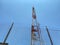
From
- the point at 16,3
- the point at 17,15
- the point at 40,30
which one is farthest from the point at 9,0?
the point at 40,30

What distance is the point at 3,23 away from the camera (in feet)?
18.8

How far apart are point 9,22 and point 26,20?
0.68 meters

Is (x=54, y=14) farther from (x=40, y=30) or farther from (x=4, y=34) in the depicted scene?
(x=4, y=34)

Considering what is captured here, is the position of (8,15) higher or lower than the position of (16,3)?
lower

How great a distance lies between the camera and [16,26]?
5699 mm

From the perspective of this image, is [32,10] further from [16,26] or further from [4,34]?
[4,34]

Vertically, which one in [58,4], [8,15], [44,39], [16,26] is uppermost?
[58,4]

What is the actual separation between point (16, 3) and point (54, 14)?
62.7 inches

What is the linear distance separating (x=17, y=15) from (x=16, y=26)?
447 millimetres

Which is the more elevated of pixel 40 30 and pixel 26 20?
pixel 26 20

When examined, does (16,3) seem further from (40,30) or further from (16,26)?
(40,30)

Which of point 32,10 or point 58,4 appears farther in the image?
point 58,4

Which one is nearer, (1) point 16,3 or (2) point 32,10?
(2) point 32,10

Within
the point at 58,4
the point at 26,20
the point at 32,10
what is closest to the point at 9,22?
the point at 26,20
